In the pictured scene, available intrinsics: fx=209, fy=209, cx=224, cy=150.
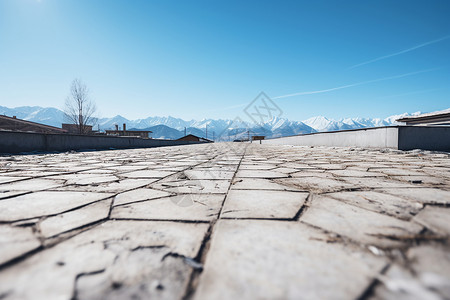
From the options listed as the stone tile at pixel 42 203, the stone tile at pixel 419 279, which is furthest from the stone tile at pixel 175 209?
the stone tile at pixel 419 279

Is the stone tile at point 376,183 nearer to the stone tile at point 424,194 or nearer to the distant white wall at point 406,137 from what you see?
the stone tile at point 424,194

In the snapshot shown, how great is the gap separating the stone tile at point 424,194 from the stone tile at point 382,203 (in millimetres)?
86

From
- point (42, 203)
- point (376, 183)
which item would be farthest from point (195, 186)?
point (376, 183)

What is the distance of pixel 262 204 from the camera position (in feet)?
3.99

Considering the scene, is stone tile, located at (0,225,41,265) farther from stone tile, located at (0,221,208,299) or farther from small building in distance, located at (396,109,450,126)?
small building in distance, located at (396,109,450,126)

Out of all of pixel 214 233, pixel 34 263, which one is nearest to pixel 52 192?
pixel 34 263

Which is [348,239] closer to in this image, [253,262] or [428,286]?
[428,286]

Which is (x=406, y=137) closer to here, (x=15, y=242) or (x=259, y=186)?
(x=259, y=186)

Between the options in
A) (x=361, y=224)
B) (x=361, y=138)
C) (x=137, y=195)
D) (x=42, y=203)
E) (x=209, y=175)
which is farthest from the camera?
(x=361, y=138)

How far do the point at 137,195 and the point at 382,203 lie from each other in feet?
Answer: 4.95

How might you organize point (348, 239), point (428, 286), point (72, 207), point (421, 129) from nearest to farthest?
point (428, 286) → point (348, 239) → point (72, 207) → point (421, 129)

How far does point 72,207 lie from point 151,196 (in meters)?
0.43

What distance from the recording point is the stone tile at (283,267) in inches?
20.7

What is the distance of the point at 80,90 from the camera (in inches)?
728
